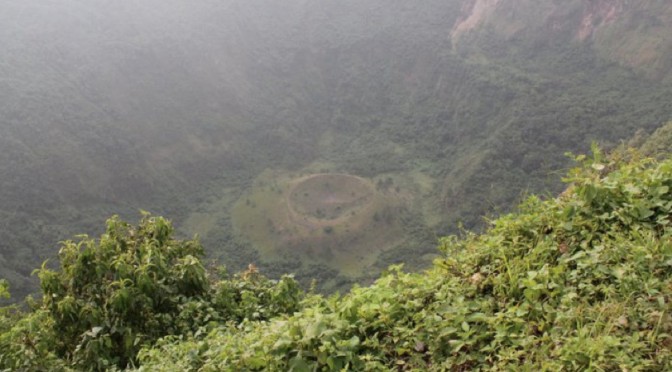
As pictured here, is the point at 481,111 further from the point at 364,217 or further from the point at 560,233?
the point at 560,233

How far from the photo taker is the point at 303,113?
253ft

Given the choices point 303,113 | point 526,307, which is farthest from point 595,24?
point 526,307

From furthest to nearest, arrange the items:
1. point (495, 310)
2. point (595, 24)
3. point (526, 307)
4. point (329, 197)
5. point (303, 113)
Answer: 1. point (303, 113)
2. point (595, 24)
3. point (329, 197)
4. point (495, 310)
5. point (526, 307)

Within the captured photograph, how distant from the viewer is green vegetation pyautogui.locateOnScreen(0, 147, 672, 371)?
4.08 metres

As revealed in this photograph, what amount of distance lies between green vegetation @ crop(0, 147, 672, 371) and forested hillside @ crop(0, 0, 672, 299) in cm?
3251

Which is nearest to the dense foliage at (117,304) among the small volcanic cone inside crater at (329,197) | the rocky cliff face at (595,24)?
the small volcanic cone inside crater at (329,197)

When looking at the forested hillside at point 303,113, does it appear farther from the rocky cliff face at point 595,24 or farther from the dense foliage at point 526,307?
the dense foliage at point 526,307

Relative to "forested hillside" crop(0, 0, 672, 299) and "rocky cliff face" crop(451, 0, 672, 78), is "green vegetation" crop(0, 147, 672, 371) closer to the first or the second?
"forested hillside" crop(0, 0, 672, 299)

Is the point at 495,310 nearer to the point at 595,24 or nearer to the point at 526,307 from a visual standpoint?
the point at 526,307

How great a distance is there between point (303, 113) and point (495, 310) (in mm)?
73597

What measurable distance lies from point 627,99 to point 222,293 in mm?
60098

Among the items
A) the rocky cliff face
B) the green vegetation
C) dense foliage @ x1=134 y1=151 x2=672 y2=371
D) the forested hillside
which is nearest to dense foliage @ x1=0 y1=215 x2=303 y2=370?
the green vegetation

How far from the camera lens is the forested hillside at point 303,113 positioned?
49062 mm

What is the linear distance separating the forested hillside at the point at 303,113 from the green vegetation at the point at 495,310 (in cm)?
3251
